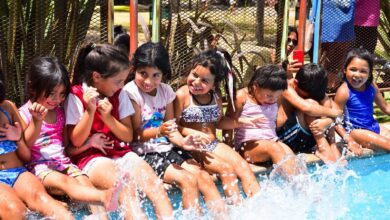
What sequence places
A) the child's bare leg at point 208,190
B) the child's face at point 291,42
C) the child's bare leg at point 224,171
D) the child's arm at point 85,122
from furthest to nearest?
1. the child's face at point 291,42
2. the child's bare leg at point 224,171
3. the child's bare leg at point 208,190
4. the child's arm at point 85,122

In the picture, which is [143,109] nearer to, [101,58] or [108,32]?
[101,58]

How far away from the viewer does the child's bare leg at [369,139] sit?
5.79 meters

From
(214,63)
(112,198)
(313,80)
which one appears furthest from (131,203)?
(313,80)

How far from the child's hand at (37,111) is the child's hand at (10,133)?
0.43ft

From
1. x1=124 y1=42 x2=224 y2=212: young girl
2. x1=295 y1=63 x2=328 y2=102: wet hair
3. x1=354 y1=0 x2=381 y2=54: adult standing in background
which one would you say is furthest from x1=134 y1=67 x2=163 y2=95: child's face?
x1=354 y1=0 x2=381 y2=54: adult standing in background

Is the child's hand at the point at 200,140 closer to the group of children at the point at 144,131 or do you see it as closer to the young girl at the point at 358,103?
the group of children at the point at 144,131

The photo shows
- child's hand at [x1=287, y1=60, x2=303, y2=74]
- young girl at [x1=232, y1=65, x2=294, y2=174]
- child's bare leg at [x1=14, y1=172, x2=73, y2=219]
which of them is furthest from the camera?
child's hand at [x1=287, y1=60, x2=303, y2=74]

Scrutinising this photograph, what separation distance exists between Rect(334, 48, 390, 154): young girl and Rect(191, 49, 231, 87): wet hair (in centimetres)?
144

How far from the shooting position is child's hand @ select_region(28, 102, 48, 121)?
150 inches

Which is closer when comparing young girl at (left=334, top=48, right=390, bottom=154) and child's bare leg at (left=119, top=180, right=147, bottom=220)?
child's bare leg at (left=119, top=180, right=147, bottom=220)

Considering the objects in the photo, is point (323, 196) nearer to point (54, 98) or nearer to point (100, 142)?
point (100, 142)

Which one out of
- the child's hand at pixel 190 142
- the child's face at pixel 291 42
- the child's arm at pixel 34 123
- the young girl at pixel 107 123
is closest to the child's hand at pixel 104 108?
the young girl at pixel 107 123

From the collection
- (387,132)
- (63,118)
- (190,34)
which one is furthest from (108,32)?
(387,132)

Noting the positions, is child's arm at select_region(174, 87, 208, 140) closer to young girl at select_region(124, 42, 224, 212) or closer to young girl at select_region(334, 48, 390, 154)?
young girl at select_region(124, 42, 224, 212)
